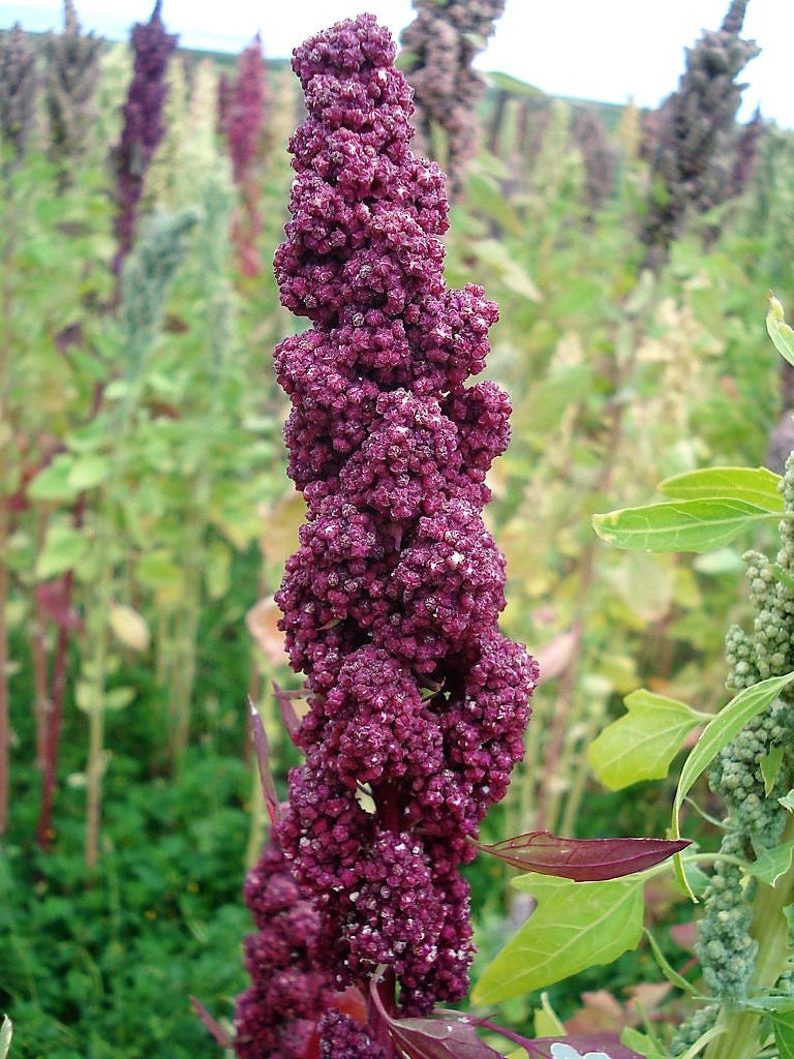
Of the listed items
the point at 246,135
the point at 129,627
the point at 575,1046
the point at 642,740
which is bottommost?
the point at 129,627

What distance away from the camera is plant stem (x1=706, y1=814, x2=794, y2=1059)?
1056 mm

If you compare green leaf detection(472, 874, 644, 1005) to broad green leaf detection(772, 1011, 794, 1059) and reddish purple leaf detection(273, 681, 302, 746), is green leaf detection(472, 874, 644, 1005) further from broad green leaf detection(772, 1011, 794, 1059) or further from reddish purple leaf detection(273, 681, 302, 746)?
reddish purple leaf detection(273, 681, 302, 746)

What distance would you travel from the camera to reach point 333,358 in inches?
36.3

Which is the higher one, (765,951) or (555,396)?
(555,396)

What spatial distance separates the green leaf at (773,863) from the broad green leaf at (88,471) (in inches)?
76.4

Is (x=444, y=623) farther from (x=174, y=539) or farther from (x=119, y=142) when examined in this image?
(x=174, y=539)

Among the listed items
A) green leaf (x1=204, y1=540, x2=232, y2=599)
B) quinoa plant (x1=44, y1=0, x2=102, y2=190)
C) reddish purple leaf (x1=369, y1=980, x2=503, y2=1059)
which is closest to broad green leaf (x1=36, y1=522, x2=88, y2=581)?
green leaf (x1=204, y1=540, x2=232, y2=599)

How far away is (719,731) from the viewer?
0.89m

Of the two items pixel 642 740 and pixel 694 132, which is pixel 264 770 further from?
pixel 694 132

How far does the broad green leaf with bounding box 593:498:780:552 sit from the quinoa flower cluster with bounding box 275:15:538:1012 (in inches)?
4.8

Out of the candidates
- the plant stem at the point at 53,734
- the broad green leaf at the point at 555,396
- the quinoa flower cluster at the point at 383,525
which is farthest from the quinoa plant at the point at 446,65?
the plant stem at the point at 53,734

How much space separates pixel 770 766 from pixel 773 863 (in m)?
0.09


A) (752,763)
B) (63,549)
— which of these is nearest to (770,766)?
(752,763)

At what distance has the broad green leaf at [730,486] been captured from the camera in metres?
1.01
